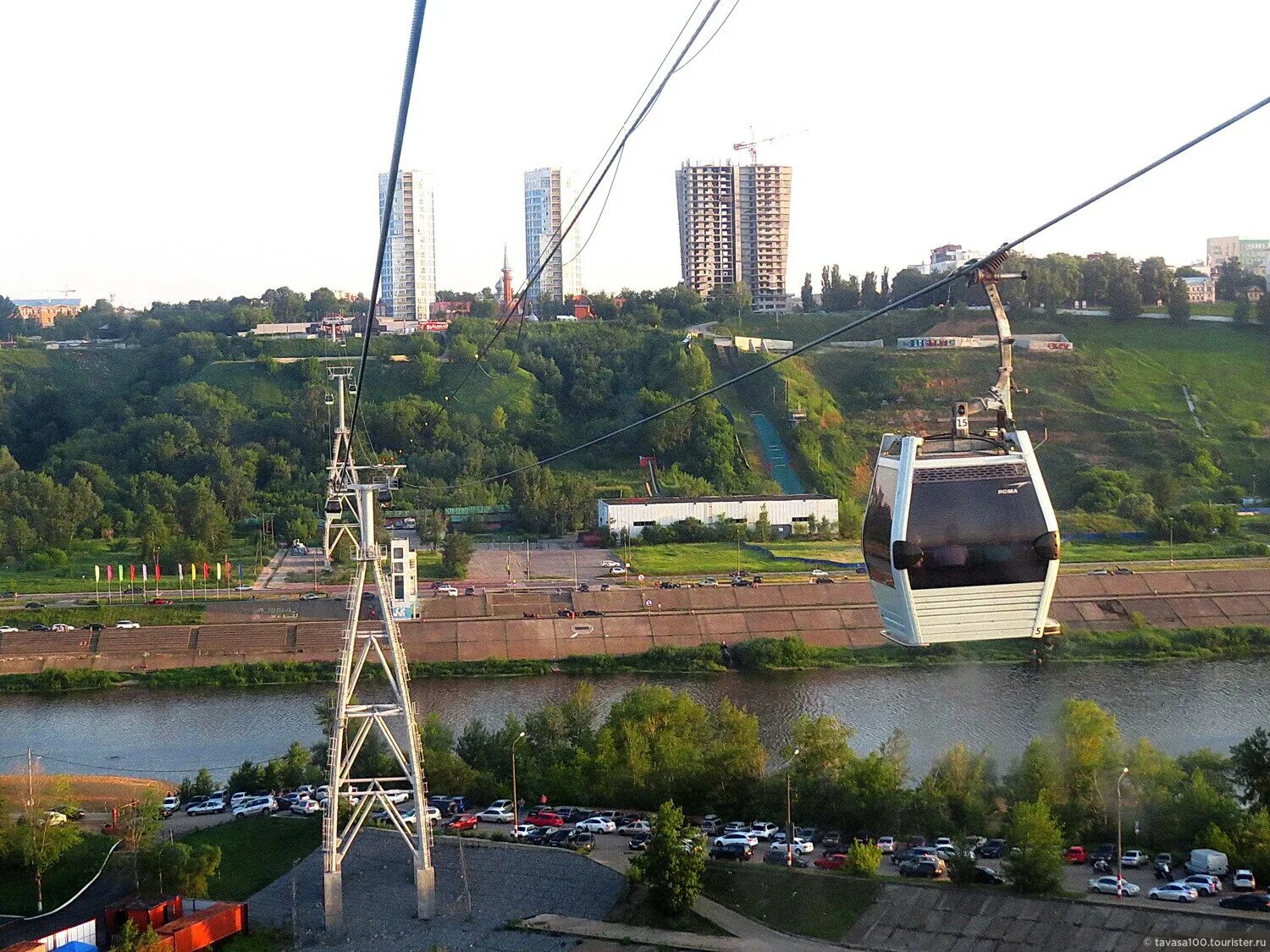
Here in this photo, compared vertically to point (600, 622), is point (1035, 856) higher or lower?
higher

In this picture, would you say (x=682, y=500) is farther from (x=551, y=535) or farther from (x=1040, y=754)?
(x=1040, y=754)

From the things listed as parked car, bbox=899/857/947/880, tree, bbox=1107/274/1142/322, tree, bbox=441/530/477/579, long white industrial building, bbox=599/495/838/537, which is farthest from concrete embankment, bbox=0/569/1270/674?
tree, bbox=1107/274/1142/322

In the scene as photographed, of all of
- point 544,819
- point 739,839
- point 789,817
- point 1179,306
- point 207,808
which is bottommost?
point 207,808

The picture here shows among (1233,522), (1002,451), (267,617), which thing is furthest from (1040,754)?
(1233,522)

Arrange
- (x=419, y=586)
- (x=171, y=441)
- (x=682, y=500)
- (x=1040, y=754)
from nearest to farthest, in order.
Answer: (x=1040, y=754) < (x=419, y=586) < (x=682, y=500) < (x=171, y=441)

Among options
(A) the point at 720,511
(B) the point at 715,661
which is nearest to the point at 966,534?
(B) the point at 715,661

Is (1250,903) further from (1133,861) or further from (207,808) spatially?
(207,808)

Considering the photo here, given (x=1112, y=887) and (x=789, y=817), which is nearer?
(x=1112, y=887)

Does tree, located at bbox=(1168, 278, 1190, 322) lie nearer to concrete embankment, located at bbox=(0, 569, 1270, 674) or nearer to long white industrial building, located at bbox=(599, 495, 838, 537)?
long white industrial building, located at bbox=(599, 495, 838, 537)
